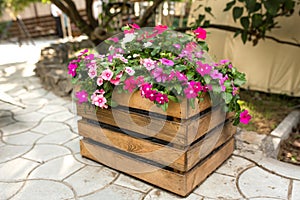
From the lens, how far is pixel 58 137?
2.55 metres

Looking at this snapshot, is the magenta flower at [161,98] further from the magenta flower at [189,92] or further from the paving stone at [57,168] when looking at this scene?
the paving stone at [57,168]

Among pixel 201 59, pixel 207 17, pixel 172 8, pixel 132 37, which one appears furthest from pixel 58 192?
pixel 172 8

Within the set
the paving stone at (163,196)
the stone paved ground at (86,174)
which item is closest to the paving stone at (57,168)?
the stone paved ground at (86,174)

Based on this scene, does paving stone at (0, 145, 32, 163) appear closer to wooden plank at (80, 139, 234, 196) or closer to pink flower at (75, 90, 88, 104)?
wooden plank at (80, 139, 234, 196)

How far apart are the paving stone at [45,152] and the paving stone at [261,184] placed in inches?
50.5

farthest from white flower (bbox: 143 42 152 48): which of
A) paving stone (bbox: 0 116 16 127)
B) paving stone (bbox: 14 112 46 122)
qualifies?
paving stone (bbox: 0 116 16 127)

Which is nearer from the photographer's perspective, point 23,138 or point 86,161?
point 86,161

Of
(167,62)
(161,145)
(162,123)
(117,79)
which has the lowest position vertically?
(161,145)

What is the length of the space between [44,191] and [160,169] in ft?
2.33

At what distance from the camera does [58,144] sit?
2.42 meters

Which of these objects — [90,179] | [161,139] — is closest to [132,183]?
[90,179]

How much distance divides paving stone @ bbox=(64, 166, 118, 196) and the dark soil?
1290 mm

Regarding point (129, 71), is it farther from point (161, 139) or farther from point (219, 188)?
point (219, 188)

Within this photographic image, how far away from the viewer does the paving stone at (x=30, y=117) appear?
2.95 m
